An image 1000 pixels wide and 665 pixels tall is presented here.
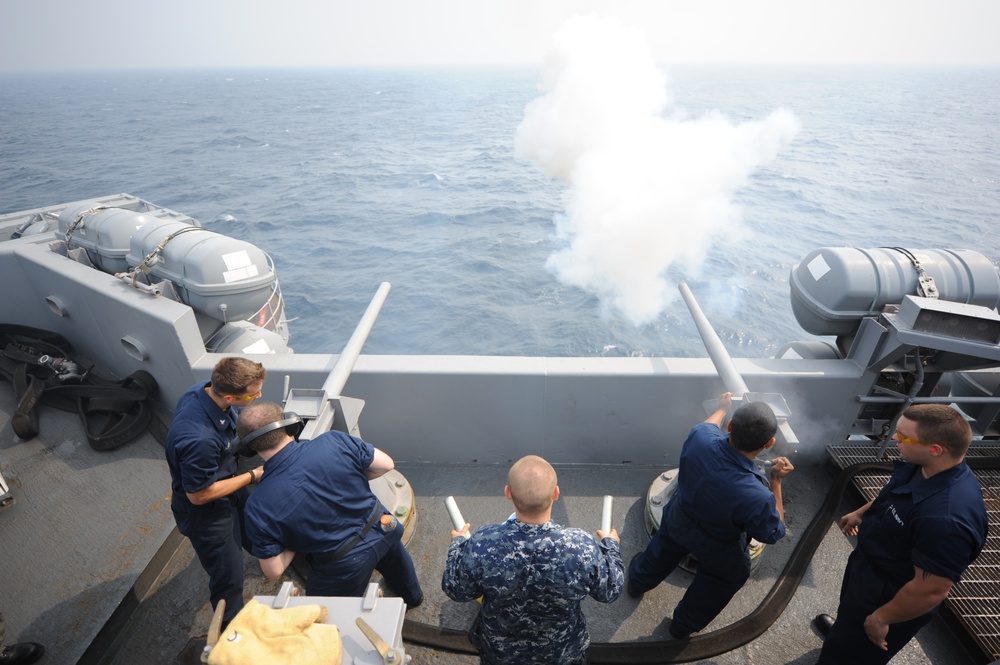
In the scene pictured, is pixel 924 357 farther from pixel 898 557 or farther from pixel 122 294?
pixel 122 294

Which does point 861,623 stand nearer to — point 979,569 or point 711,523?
point 711,523

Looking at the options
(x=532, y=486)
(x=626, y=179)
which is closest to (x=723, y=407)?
(x=532, y=486)

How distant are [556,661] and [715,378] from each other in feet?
7.10

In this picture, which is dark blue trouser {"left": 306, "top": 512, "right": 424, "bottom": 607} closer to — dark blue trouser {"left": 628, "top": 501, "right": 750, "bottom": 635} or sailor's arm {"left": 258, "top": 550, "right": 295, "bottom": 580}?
sailor's arm {"left": 258, "top": 550, "right": 295, "bottom": 580}

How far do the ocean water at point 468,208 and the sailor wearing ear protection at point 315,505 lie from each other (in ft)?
32.4

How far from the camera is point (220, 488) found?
9.07 feet

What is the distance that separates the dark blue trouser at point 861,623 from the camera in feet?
8.08

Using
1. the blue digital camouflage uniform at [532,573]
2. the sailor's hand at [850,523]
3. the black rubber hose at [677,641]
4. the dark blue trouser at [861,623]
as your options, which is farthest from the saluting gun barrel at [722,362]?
the blue digital camouflage uniform at [532,573]

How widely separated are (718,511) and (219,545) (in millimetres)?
2543

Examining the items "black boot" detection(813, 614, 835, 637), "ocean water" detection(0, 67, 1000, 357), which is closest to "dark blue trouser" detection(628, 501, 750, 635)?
"black boot" detection(813, 614, 835, 637)

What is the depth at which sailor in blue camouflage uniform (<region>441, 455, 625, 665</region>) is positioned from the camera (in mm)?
1933

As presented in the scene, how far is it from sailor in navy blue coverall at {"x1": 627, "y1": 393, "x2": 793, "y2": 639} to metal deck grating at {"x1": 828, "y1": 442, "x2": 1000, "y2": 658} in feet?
4.31

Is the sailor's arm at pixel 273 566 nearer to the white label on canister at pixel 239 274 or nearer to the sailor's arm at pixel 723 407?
the sailor's arm at pixel 723 407

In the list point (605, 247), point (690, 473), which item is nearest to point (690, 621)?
point (690, 473)
